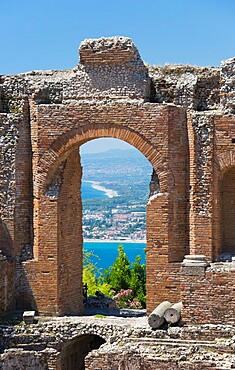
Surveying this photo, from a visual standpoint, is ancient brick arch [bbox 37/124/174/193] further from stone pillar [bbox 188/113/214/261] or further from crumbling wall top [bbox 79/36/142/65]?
crumbling wall top [bbox 79/36/142/65]

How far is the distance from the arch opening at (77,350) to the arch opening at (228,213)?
15.6 ft

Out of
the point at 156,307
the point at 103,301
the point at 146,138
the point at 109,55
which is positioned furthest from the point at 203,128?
the point at 103,301

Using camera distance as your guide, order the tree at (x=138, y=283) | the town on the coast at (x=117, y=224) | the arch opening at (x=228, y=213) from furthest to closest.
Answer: the town on the coast at (x=117, y=224), the tree at (x=138, y=283), the arch opening at (x=228, y=213)

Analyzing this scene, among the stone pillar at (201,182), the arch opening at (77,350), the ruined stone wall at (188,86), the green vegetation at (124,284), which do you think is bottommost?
the arch opening at (77,350)

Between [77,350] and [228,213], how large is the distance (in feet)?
19.4

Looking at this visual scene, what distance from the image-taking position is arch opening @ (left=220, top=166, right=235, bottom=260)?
24812 millimetres

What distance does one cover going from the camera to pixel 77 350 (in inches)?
985

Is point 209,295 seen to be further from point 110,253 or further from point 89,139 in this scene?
point 110,253

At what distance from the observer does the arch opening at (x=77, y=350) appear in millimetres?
23844

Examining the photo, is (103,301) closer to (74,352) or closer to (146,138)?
(74,352)

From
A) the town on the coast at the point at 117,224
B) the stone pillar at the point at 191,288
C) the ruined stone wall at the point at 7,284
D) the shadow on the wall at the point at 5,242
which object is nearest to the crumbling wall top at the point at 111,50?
the shadow on the wall at the point at 5,242

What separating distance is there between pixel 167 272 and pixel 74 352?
3.68m

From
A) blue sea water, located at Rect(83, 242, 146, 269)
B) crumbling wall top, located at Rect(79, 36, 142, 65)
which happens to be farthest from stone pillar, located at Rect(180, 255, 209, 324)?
blue sea water, located at Rect(83, 242, 146, 269)

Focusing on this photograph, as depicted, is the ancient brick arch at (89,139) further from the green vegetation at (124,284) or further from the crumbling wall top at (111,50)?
the green vegetation at (124,284)
